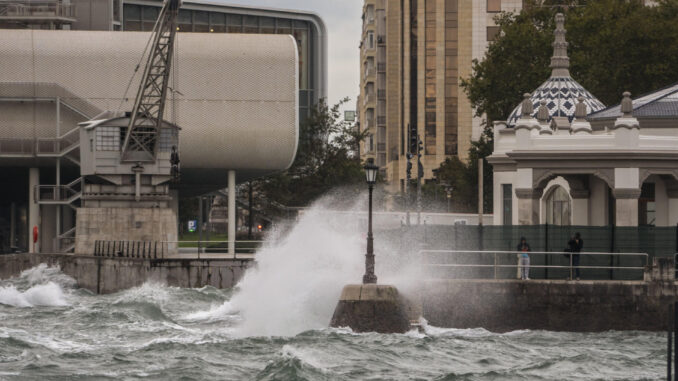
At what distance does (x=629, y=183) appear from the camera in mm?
49750

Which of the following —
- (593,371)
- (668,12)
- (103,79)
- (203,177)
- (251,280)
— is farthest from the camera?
(668,12)

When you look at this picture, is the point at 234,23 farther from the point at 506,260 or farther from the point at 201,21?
the point at 506,260

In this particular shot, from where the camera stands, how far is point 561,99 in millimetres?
64938

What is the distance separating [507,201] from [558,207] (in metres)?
4.81

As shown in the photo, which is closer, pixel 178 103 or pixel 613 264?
pixel 613 264

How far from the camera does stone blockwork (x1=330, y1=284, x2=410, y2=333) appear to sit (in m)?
39.0

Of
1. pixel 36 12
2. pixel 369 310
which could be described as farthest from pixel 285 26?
pixel 369 310

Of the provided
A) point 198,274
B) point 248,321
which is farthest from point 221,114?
point 248,321

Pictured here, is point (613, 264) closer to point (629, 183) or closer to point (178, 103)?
point (629, 183)

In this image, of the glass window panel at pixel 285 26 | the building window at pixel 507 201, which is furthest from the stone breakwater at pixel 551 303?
the glass window panel at pixel 285 26

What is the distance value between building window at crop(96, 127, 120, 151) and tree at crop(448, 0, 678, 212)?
24995mm

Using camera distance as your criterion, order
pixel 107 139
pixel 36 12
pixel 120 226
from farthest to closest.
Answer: pixel 36 12 < pixel 107 139 < pixel 120 226

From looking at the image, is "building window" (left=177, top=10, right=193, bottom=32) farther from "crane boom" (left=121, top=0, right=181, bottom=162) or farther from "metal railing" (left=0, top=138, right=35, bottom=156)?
"crane boom" (left=121, top=0, right=181, bottom=162)

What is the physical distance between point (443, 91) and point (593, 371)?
102111mm
